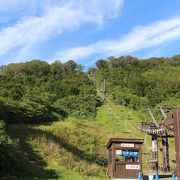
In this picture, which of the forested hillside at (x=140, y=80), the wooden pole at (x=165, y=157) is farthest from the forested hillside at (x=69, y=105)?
the wooden pole at (x=165, y=157)

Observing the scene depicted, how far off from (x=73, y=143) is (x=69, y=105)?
10812 millimetres

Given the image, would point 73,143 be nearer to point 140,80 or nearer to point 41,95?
point 41,95

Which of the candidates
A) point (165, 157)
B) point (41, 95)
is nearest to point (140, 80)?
point (41, 95)

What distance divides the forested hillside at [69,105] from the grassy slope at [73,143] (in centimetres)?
4

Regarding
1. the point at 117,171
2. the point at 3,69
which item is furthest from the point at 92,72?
the point at 117,171

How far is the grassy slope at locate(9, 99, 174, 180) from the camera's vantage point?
16656mm

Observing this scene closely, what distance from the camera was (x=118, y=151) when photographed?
15656 millimetres

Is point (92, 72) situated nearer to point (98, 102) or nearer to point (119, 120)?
point (98, 102)

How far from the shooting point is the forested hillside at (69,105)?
18.2m

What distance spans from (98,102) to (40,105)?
1034cm

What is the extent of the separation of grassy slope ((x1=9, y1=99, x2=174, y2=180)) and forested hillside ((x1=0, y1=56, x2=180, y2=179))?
0.14ft

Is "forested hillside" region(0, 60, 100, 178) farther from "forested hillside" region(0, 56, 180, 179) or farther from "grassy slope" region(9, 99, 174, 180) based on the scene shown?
"grassy slope" region(9, 99, 174, 180)

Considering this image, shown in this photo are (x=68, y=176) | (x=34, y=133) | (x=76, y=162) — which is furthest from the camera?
(x=34, y=133)

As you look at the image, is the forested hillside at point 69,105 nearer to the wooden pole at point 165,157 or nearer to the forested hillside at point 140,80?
the forested hillside at point 140,80
